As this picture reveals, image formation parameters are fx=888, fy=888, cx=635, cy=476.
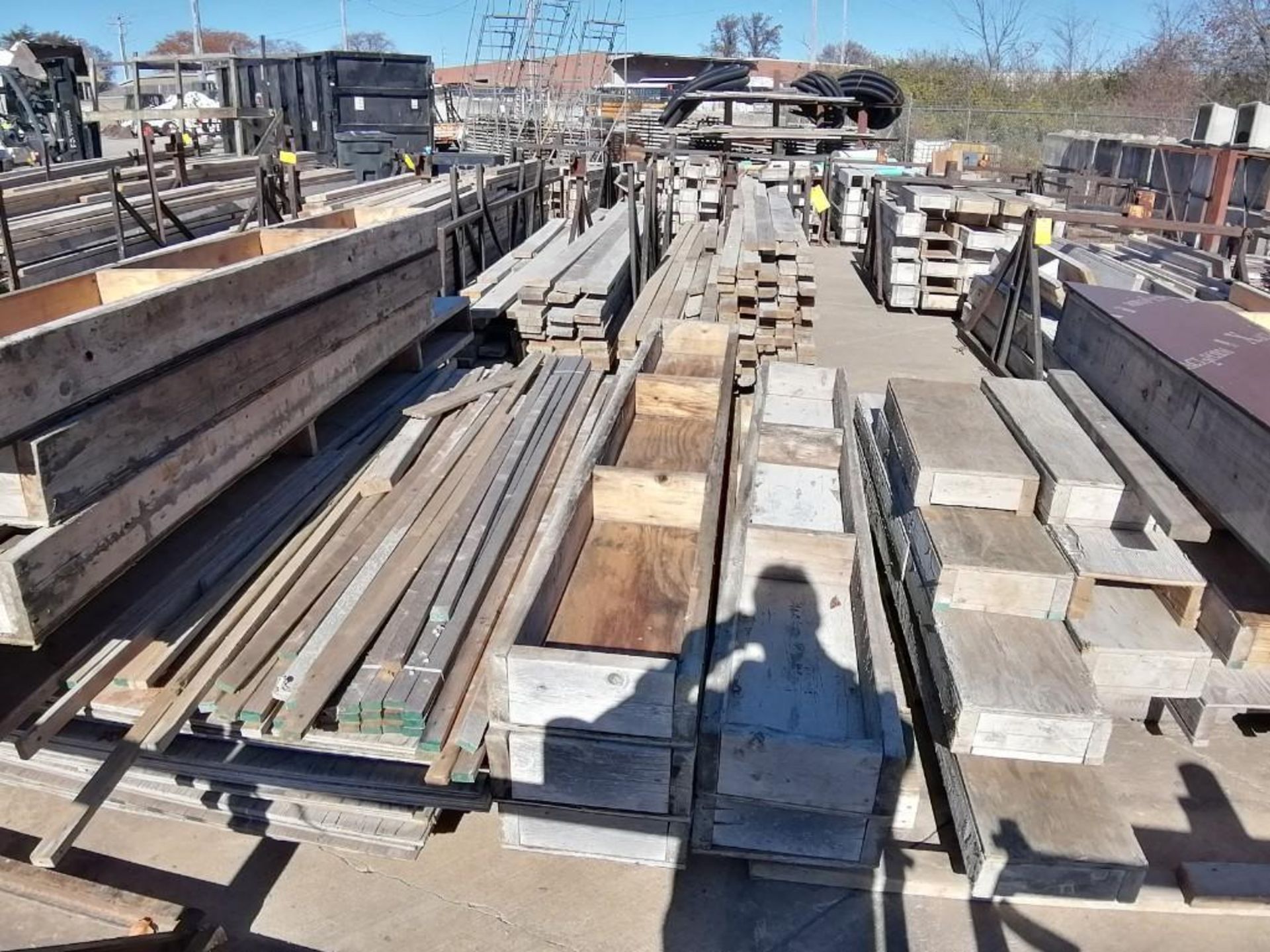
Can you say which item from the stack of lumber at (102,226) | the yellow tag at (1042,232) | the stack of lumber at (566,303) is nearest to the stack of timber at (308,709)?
the stack of lumber at (566,303)

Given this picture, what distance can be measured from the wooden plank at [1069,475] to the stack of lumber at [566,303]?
3410 millimetres

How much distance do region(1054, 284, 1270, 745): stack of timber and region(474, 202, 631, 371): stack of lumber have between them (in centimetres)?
356

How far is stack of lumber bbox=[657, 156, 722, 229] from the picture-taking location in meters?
16.4

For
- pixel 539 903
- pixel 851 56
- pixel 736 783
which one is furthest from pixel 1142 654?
pixel 851 56

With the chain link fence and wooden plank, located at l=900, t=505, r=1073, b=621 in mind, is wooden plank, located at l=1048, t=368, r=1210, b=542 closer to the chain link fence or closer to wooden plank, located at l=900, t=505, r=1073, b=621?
wooden plank, located at l=900, t=505, r=1073, b=621

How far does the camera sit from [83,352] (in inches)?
109

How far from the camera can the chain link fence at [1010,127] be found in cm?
2691

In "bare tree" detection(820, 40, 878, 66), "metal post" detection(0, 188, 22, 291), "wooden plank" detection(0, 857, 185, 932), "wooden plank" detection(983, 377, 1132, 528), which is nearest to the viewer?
"wooden plank" detection(0, 857, 185, 932)

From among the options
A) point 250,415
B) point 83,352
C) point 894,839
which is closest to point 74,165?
point 250,415

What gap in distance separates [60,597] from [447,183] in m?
12.0

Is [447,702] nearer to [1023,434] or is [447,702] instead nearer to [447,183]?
[1023,434]

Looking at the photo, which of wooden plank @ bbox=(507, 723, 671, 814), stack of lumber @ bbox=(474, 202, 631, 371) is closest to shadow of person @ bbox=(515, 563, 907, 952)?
wooden plank @ bbox=(507, 723, 671, 814)

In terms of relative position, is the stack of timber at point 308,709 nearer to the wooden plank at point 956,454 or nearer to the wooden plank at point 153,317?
the wooden plank at point 153,317

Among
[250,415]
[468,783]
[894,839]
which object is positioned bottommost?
[894,839]
